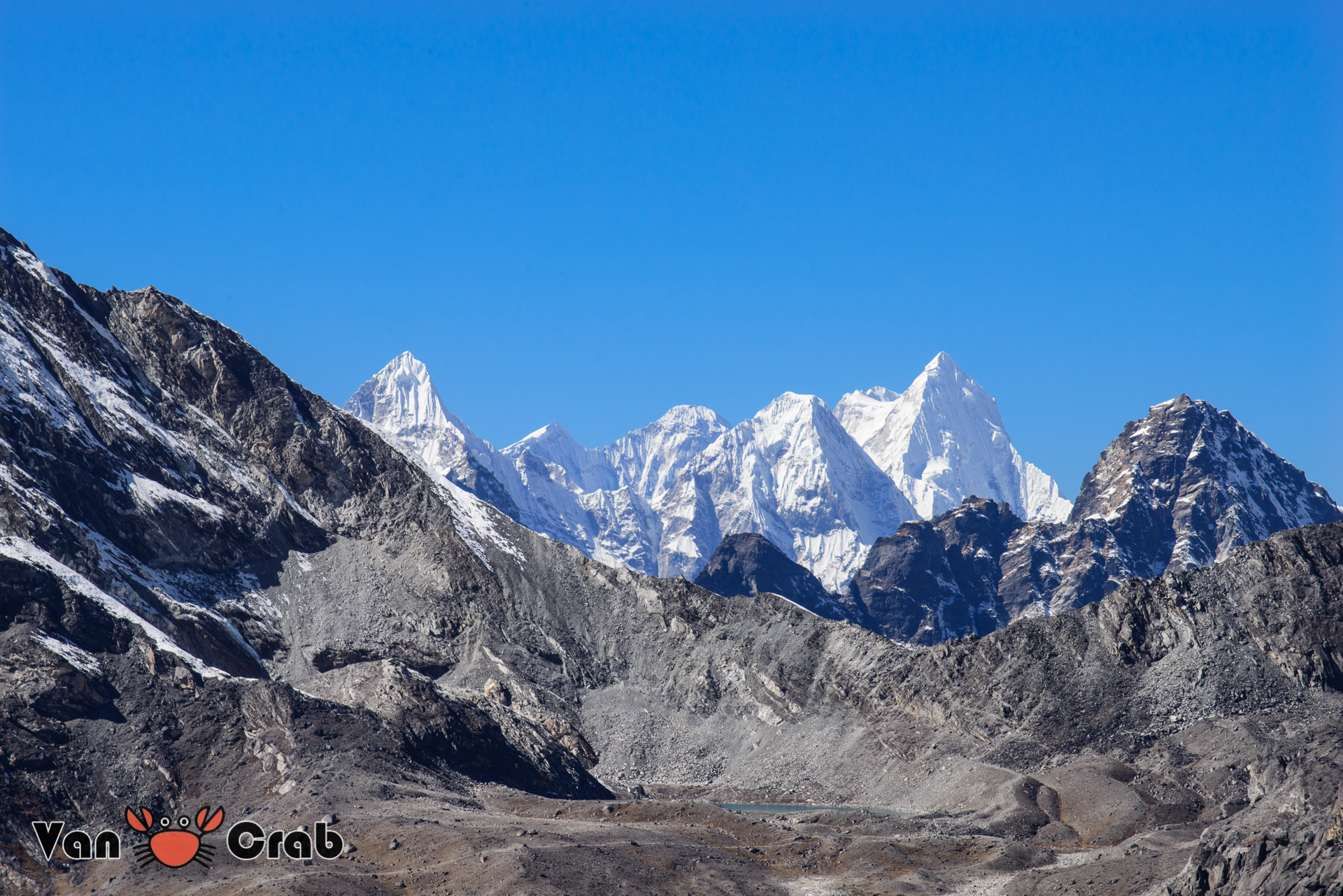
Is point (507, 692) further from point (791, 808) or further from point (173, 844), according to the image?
point (173, 844)

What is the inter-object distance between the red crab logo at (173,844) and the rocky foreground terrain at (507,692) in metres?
1.13

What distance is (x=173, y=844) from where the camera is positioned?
8369cm

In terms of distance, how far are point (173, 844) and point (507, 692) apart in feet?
246

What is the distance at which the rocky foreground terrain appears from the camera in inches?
3430

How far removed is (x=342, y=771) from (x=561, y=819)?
17.5m

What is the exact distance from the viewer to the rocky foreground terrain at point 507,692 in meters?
87.1

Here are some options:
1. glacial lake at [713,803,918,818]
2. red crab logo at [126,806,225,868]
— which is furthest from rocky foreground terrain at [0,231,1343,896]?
glacial lake at [713,803,918,818]

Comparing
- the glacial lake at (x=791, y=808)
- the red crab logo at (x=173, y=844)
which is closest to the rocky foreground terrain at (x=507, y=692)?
the red crab logo at (x=173, y=844)

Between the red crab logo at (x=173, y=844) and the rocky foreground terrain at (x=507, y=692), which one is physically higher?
the rocky foreground terrain at (x=507, y=692)

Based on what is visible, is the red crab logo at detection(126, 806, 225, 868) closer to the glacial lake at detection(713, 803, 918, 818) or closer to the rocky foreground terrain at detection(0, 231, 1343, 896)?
the rocky foreground terrain at detection(0, 231, 1343, 896)

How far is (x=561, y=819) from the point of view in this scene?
337ft

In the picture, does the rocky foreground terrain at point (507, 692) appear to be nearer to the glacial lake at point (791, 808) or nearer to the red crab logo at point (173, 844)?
the red crab logo at point (173, 844)

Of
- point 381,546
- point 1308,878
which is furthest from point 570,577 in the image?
point 1308,878

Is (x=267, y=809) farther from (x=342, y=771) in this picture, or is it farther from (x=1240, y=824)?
(x=1240, y=824)
